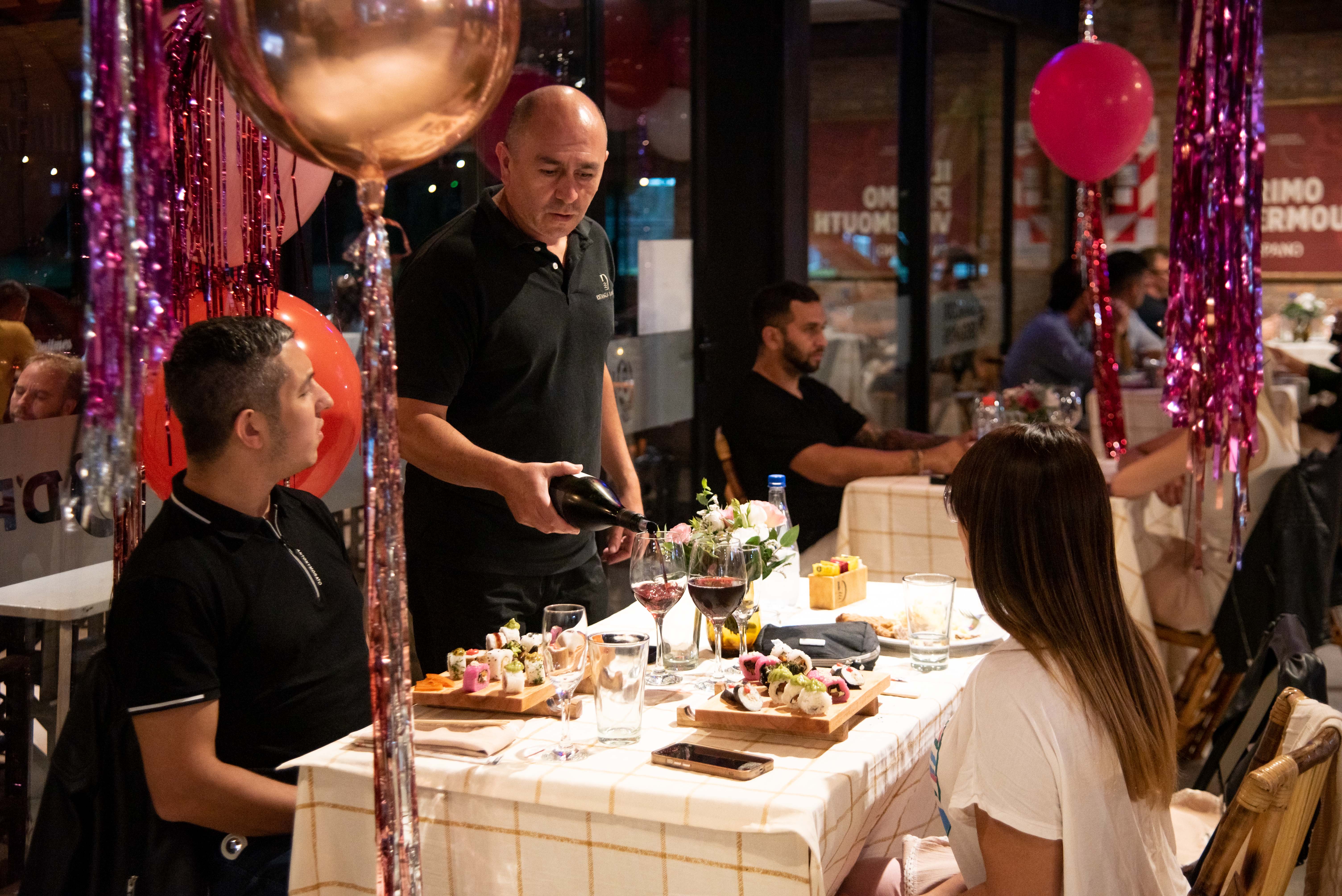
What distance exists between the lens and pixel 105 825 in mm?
1677

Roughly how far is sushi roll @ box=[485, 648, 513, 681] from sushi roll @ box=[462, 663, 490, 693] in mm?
10

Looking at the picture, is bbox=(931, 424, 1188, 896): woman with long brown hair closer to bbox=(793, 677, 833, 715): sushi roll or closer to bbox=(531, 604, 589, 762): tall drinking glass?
bbox=(793, 677, 833, 715): sushi roll

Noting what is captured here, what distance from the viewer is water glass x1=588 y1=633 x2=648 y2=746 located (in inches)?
62.5

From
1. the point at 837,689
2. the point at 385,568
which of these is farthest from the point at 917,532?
the point at 385,568

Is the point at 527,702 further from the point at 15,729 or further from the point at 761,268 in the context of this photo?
the point at 761,268

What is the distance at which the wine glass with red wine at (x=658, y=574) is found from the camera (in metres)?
1.86

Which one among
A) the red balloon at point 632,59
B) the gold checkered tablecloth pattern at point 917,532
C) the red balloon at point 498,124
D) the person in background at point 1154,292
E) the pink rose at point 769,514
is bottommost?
the gold checkered tablecloth pattern at point 917,532

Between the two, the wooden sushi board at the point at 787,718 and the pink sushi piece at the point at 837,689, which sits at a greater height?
the pink sushi piece at the point at 837,689

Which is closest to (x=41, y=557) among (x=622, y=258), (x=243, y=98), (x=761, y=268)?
(x=243, y=98)

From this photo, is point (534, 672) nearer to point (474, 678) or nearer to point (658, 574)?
point (474, 678)

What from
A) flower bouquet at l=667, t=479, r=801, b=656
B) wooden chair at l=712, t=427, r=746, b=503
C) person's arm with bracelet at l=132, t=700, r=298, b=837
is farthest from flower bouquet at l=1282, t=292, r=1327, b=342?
person's arm with bracelet at l=132, t=700, r=298, b=837

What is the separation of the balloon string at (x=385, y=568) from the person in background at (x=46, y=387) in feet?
4.72

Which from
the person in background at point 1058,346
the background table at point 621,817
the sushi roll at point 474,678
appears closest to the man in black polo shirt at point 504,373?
the sushi roll at point 474,678

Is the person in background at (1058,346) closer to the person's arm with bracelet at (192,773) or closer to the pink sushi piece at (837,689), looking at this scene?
the pink sushi piece at (837,689)
